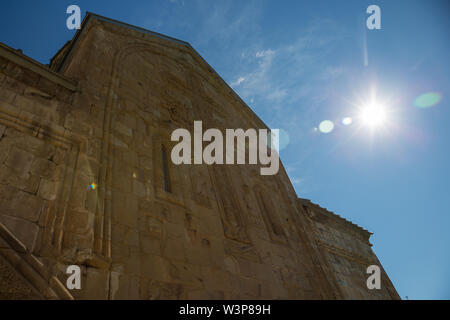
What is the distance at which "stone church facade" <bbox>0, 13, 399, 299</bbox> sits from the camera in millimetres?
3531

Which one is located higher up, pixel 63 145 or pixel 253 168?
pixel 253 168

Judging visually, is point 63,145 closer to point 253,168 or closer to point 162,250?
point 162,250

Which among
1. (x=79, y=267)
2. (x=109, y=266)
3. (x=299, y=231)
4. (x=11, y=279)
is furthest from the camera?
(x=299, y=231)

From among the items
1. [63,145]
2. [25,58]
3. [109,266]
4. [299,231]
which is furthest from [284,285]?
[25,58]

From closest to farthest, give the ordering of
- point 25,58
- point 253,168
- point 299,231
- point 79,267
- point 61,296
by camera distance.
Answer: point 61,296
point 79,267
point 25,58
point 299,231
point 253,168

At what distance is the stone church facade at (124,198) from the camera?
353 cm

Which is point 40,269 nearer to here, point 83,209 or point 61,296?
point 61,296

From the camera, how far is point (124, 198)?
15.4ft
